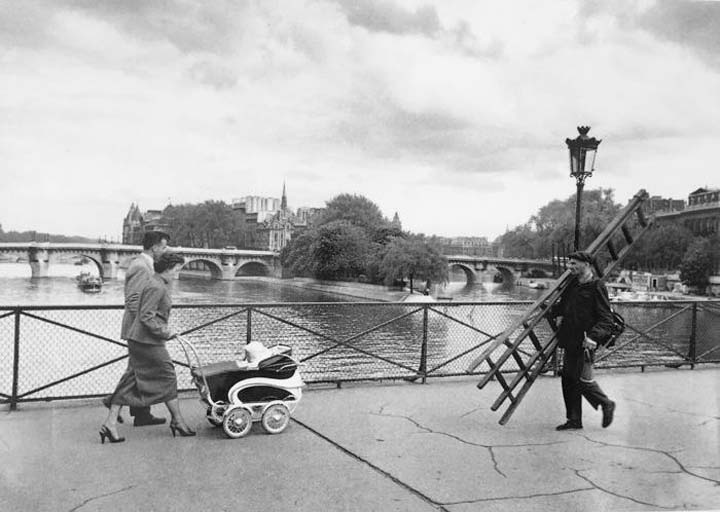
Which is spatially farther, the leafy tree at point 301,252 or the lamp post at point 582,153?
the leafy tree at point 301,252

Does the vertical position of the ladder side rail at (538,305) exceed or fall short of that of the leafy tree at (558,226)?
it falls short

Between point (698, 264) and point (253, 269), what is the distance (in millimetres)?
56953

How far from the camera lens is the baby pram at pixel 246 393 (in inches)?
193

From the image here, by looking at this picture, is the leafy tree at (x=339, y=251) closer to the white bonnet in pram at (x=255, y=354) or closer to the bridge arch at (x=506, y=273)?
the bridge arch at (x=506, y=273)

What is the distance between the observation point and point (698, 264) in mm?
33875

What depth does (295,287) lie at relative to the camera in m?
65.4

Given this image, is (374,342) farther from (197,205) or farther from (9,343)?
(197,205)

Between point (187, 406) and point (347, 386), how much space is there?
5.85 ft

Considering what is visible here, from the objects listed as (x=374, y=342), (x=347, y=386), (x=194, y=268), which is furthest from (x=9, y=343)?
(x=194, y=268)

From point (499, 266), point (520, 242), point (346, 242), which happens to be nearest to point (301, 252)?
point (346, 242)

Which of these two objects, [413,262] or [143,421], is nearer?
[143,421]

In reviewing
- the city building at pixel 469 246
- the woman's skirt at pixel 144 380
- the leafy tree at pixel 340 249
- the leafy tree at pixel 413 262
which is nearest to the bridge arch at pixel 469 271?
the city building at pixel 469 246

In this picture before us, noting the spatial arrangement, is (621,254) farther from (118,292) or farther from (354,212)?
(354,212)

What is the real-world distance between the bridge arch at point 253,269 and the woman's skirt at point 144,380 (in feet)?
239
